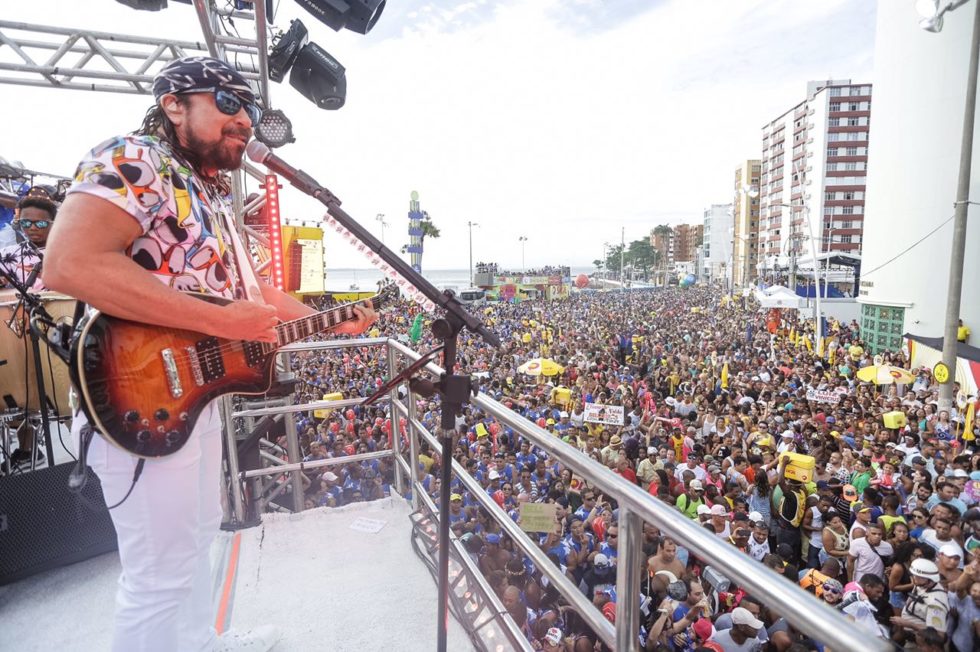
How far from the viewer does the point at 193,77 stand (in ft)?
5.23

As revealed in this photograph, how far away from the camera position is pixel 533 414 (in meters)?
11.2

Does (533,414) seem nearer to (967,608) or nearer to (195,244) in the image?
(967,608)

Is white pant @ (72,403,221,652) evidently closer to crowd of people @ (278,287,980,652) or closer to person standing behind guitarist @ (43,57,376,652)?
person standing behind guitarist @ (43,57,376,652)

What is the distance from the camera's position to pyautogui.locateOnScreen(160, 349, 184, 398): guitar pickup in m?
1.59

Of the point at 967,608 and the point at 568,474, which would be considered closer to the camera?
the point at 967,608

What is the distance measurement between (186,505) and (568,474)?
636 centimetres

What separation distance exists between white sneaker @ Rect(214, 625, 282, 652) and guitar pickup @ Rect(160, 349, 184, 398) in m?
1.21

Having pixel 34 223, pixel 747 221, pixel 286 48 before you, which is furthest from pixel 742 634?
pixel 747 221

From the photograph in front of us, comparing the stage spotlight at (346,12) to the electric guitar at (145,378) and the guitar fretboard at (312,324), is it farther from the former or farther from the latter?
the electric guitar at (145,378)

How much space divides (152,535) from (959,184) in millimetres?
15430

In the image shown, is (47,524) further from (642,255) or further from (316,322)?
(642,255)

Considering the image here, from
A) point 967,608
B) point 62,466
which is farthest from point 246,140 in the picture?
point 967,608

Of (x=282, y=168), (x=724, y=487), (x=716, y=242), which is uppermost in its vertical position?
(x=716, y=242)

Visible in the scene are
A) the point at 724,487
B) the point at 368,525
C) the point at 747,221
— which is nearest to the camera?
the point at 368,525
